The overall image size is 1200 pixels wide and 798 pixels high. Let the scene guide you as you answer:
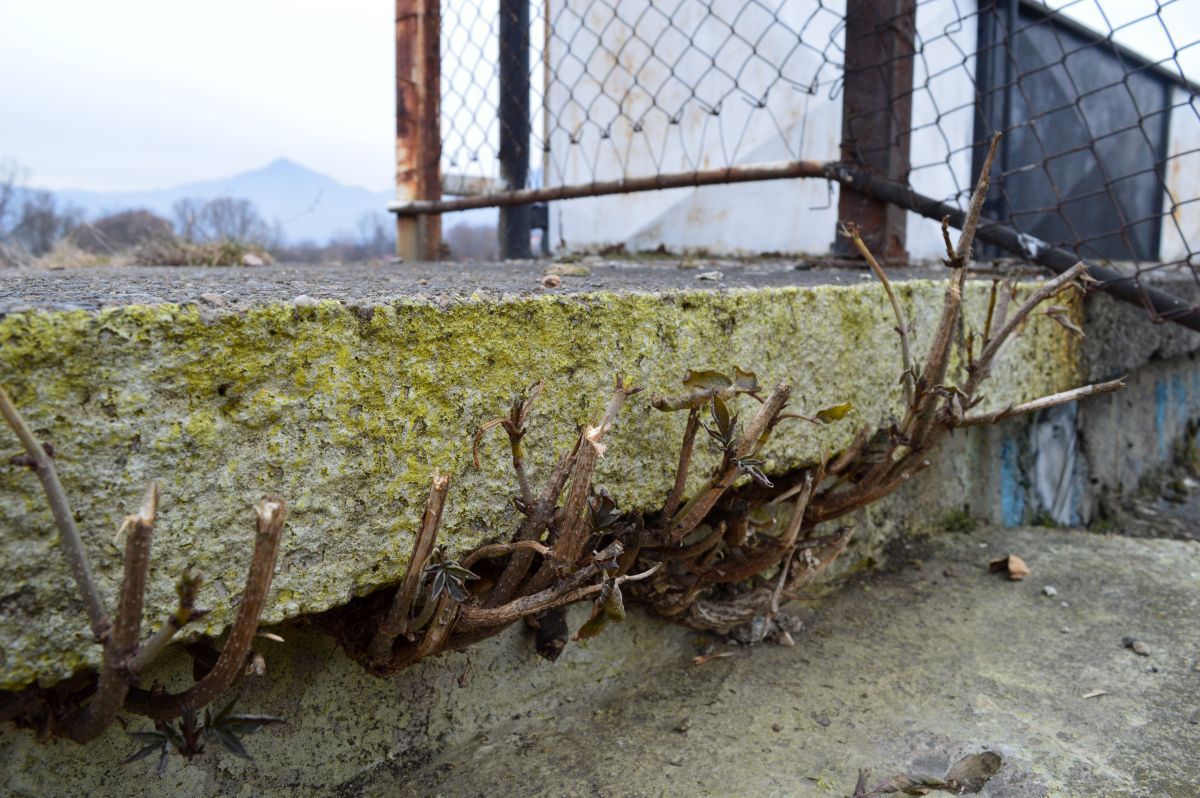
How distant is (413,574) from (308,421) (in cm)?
16

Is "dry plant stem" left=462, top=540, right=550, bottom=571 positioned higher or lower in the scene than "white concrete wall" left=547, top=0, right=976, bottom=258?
lower

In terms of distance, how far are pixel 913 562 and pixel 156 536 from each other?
4.06 ft

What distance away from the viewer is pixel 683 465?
3.02ft

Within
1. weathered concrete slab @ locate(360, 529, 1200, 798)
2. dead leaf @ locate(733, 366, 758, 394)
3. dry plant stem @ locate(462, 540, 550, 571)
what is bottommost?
weathered concrete slab @ locate(360, 529, 1200, 798)

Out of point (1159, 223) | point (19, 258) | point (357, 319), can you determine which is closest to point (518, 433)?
point (357, 319)

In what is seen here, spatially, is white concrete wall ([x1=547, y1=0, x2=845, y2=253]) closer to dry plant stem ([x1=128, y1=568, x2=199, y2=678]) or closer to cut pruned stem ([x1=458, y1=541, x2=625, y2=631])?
cut pruned stem ([x1=458, y1=541, x2=625, y2=631])

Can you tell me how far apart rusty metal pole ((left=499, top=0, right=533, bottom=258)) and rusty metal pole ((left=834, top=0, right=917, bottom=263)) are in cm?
129

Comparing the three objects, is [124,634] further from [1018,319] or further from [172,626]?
[1018,319]

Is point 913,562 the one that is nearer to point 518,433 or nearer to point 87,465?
point 518,433

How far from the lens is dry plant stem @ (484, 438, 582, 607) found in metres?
0.82

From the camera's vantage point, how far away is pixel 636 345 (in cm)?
93

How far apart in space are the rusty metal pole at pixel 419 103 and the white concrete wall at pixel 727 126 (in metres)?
0.39

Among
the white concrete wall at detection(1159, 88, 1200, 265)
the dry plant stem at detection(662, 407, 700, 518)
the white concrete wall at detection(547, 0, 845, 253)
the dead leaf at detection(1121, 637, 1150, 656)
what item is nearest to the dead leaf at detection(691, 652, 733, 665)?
the dry plant stem at detection(662, 407, 700, 518)

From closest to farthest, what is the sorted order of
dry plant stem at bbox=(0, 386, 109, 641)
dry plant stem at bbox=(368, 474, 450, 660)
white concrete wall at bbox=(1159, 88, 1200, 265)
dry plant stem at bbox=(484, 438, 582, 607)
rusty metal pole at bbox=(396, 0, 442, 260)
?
dry plant stem at bbox=(0, 386, 109, 641), dry plant stem at bbox=(368, 474, 450, 660), dry plant stem at bbox=(484, 438, 582, 607), rusty metal pole at bbox=(396, 0, 442, 260), white concrete wall at bbox=(1159, 88, 1200, 265)
